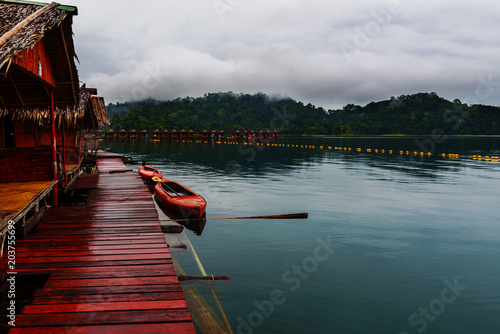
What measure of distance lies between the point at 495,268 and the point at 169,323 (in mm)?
10972

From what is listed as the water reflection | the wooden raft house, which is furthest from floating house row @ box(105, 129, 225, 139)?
the wooden raft house

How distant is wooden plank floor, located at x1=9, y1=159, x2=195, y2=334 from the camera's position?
4.52m

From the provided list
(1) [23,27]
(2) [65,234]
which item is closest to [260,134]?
(2) [65,234]

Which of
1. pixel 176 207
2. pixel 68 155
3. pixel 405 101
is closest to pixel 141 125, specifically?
pixel 68 155

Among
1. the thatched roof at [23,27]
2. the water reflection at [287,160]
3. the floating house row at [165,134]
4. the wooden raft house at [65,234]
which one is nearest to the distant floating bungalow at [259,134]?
the floating house row at [165,134]

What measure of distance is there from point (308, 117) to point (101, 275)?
18707cm

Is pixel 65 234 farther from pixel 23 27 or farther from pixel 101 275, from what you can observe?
pixel 23 27

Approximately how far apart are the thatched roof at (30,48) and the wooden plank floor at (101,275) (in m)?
3.35

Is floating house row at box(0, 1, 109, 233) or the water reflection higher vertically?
floating house row at box(0, 1, 109, 233)

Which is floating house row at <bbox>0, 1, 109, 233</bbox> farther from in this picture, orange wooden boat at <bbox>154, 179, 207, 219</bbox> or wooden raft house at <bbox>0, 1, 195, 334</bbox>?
orange wooden boat at <bbox>154, 179, 207, 219</bbox>

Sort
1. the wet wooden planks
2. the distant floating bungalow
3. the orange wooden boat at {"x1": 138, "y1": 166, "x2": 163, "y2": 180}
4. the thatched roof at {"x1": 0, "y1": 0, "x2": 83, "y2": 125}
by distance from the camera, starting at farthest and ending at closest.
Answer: the distant floating bungalow
the orange wooden boat at {"x1": 138, "y1": 166, "x2": 163, "y2": 180}
the wet wooden planks
the thatched roof at {"x1": 0, "y1": 0, "x2": 83, "y2": 125}

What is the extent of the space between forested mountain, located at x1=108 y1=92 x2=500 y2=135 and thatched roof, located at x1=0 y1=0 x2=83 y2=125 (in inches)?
4734

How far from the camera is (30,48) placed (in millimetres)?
6824

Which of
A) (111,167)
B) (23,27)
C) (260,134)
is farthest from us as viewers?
(260,134)
